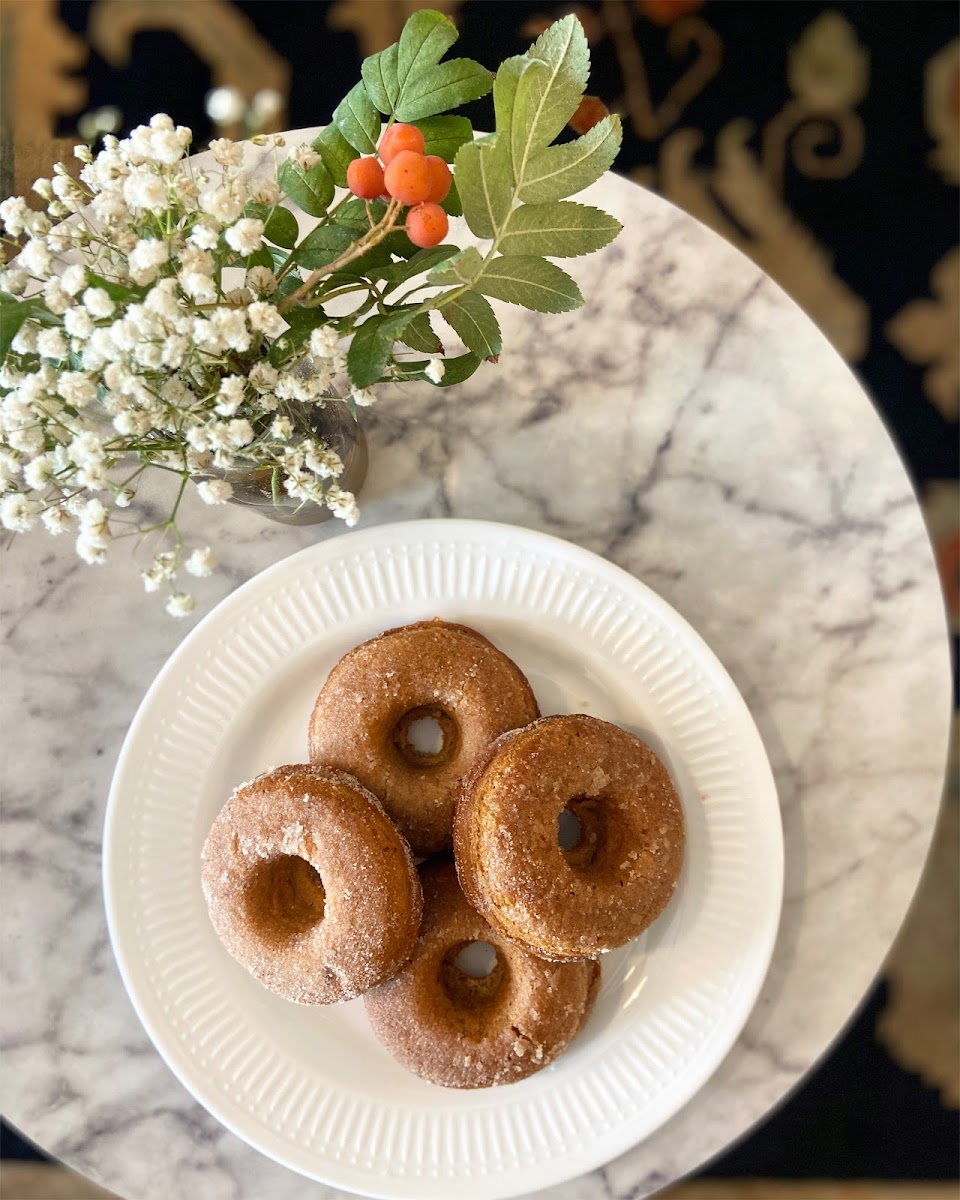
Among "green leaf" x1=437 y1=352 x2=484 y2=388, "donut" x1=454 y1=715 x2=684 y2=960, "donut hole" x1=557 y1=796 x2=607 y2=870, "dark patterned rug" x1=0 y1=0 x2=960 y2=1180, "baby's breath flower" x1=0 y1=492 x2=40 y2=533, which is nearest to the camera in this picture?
"baby's breath flower" x1=0 y1=492 x2=40 y2=533

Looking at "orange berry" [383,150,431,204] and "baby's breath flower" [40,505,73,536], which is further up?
"orange berry" [383,150,431,204]

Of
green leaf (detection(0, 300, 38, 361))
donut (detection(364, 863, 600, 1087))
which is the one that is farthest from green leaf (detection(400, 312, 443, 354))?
donut (detection(364, 863, 600, 1087))

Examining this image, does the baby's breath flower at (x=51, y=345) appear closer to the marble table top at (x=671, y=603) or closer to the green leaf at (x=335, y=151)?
the green leaf at (x=335, y=151)

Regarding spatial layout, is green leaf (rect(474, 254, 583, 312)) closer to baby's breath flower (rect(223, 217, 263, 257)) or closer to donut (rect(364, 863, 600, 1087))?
baby's breath flower (rect(223, 217, 263, 257))

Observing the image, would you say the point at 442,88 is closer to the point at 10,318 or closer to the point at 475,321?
the point at 475,321

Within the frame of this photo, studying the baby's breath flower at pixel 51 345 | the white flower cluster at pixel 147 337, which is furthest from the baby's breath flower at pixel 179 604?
the baby's breath flower at pixel 51 345

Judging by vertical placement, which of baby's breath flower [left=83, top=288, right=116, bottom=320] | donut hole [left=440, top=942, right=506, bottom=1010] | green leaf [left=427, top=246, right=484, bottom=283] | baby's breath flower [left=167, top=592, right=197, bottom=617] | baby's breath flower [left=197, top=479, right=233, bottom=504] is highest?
green leaf [left=427, top=246, right=484, bottom=283]

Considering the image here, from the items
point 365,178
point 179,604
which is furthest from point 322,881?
point 365,178
